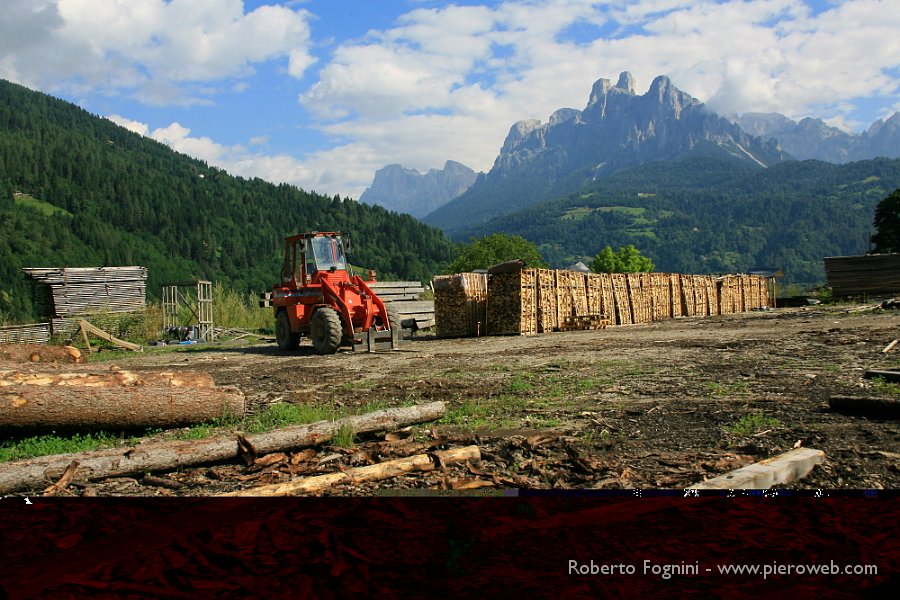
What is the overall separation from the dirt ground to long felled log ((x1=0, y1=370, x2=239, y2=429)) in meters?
1.18

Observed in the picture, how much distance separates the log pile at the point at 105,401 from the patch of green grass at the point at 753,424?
524cm

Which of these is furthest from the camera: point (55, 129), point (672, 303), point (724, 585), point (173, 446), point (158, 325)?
point (55, 129)

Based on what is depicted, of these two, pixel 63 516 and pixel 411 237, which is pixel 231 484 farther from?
pixel 411 237

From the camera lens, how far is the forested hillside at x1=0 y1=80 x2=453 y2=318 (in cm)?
8825

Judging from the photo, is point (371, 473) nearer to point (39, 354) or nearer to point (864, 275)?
point (39, 354)

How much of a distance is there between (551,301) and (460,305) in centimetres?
312

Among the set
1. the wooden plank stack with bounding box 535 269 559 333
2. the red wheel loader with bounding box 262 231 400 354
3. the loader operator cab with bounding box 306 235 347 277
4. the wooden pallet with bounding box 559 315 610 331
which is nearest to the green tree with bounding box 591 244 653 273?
the wooden pallet with bounding box 559 315 610 331

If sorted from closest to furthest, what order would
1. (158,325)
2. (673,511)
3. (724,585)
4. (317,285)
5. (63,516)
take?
1. (724,585)
2. (673,511)
3. (63,516)
4. (317,285)
5. (158,325)

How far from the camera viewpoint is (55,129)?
124m

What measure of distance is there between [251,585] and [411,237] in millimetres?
110393

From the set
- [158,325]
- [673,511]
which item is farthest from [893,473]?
[158,325]

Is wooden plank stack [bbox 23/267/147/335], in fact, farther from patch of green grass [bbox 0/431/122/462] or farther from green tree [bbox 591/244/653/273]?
green tree [bbox 591/244/653/273]

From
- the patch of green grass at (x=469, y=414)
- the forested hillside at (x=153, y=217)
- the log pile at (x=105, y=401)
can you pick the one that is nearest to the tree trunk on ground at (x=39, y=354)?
the log pile at (x=105, y=401)

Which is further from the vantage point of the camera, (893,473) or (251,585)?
(893,473)
